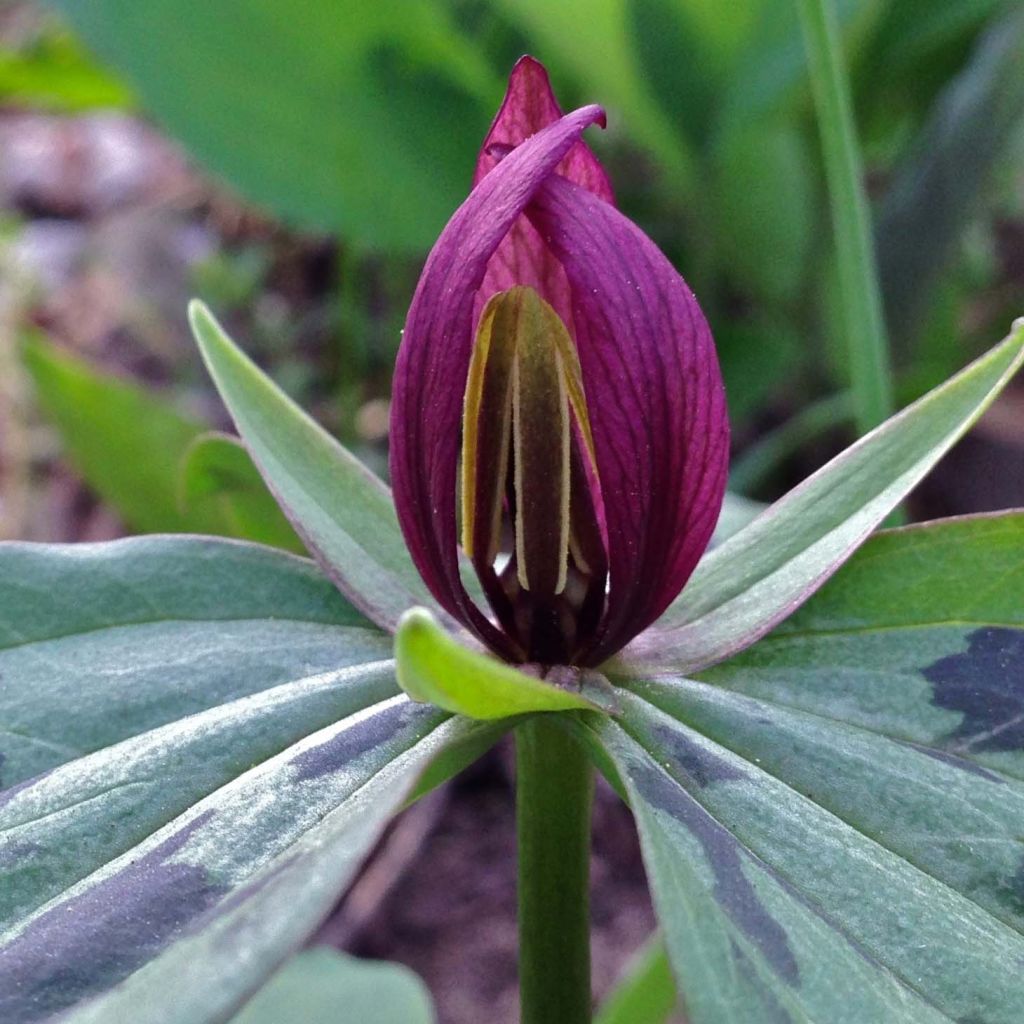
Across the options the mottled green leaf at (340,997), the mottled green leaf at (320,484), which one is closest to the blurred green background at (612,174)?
the mottled green leaf at (340,997)

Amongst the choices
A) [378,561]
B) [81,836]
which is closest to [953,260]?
[378,561]

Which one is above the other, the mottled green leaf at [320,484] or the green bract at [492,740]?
the mottled green leaf at [320,484]

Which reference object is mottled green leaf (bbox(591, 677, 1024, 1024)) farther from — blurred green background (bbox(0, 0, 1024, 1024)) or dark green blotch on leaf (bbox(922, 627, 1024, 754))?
blurred green background (bbox(0, 0, 1024, 1024))

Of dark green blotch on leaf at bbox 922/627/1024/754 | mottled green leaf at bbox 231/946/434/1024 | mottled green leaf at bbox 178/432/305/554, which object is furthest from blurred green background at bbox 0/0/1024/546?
dark green blotch on leaf at bbox 922/627/1024/754

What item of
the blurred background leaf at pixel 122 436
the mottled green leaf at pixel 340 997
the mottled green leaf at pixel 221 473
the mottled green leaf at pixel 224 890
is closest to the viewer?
the mottled green leaf at pixel 224 890

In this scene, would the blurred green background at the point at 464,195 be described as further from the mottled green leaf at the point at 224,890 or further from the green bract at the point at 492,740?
the mottled green leaf at the point at 224,890

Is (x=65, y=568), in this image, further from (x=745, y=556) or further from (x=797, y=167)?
(x=797, y=167)
